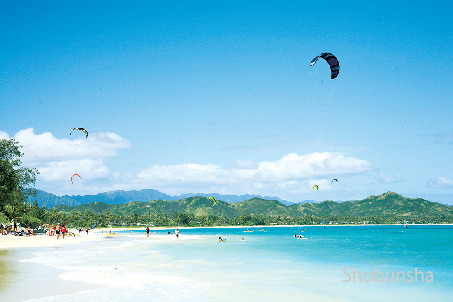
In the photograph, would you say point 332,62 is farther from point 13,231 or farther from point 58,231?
point 13,231

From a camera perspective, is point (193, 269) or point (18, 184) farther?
point (18, 184)

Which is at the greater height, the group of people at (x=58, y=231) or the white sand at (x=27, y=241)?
the group of people at (x=58, y=231)

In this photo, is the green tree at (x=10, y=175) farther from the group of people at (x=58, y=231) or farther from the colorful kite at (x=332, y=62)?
the colorful kite at (x=332, y=62)

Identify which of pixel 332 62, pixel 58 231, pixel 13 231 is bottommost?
pixel 13 231

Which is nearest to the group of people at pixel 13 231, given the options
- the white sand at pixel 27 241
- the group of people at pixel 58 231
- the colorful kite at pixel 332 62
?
the group of people at pixel 58 231

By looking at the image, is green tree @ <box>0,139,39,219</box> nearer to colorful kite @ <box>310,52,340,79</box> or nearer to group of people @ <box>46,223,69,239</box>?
group of people @ <box>46,223,69,239</box>

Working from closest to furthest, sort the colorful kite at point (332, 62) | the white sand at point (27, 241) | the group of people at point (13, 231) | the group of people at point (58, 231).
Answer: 1. the colorful kite at point (332, 62)
2. the white sand at point (27, 241)
3. the group of people at point (58, 231)
4. the group of people at point (13, 231)

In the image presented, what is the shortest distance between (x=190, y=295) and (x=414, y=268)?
26156 mm

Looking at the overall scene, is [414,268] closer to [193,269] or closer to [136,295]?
[193,269]

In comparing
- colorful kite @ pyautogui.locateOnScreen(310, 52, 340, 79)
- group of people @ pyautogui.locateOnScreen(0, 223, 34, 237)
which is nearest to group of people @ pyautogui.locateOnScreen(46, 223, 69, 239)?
group of people @ pyautogui.locateOnScreen(0, 223, 34, 237)

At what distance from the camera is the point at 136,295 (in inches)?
776

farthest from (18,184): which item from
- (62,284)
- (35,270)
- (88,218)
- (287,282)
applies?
(88,218)

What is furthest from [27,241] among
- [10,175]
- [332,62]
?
[332,62]

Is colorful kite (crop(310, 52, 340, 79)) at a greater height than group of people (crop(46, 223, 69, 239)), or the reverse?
colorful kite (crop(310, 52, 340, 79))
